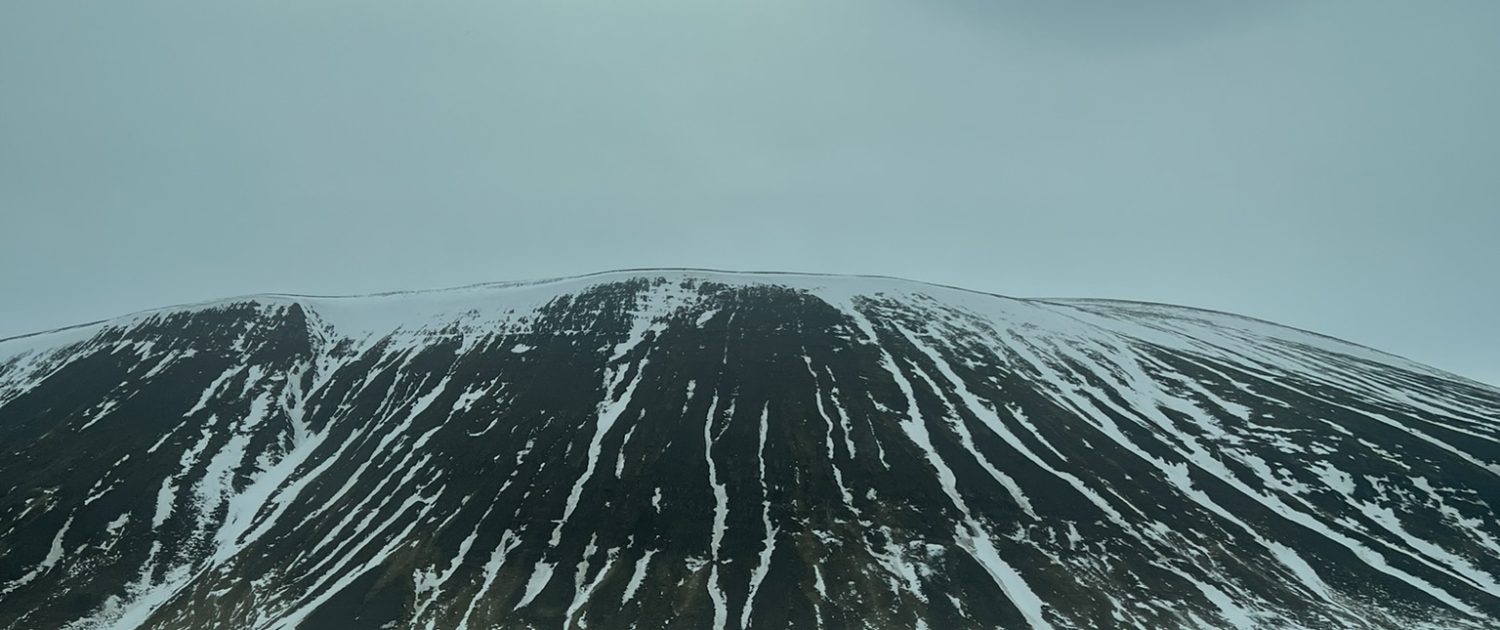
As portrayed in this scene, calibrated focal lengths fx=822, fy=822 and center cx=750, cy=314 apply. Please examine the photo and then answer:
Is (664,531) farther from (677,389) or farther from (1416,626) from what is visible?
(1416,626)

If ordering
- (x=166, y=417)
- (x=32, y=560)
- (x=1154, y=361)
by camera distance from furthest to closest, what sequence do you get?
(x=1154, y=361) → (x=166, y=417) → (x=32, y=560)

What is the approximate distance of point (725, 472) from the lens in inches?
3652

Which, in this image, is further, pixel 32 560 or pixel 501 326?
pixel 501 326

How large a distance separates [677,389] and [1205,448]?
66759 millimetres

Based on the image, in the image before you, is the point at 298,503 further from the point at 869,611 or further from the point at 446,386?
the point at 869,611

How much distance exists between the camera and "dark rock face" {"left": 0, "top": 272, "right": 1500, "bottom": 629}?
71125 millimetres

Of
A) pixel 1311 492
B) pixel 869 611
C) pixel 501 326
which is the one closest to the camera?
pixel 869 611

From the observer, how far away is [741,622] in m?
66.0

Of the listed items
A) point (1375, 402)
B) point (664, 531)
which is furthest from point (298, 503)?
point (1375, 402)

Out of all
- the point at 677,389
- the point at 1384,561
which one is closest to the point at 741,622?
the point at 677,389

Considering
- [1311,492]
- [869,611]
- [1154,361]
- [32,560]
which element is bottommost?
[32,560]

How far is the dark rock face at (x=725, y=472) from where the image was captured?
7112 centimetres

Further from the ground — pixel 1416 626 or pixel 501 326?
pixel 501 326

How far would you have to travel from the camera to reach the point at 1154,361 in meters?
129
